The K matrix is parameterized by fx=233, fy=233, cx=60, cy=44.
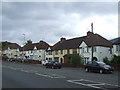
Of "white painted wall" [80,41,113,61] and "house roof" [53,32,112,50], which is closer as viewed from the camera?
"white painted wall" [80,41,113,61]

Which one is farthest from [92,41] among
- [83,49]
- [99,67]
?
[99,67]

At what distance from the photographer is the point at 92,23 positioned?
4894cm

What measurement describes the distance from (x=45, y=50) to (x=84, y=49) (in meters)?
29.5

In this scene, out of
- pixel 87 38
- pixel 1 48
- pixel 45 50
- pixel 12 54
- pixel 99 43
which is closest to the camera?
pixel 99 43

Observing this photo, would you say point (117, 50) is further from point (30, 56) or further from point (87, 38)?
point (30, 56)

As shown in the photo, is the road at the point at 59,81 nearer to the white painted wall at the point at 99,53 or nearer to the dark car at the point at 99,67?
the dark car at the point at 99,67

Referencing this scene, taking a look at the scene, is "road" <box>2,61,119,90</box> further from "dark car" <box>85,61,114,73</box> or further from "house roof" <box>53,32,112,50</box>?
"house roof" <box>53,32,112,50</box>

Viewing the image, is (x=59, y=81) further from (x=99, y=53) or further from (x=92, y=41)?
(x=92, y=41)

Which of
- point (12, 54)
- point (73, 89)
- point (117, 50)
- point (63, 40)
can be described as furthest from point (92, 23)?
point (12, 54)

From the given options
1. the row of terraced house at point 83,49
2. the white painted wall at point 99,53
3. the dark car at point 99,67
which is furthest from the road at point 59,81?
the white painted wall at point 99,53

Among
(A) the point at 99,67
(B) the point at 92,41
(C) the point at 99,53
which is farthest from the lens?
(B) the point at 92,41

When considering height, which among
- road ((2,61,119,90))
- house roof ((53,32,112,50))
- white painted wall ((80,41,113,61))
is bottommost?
road ((2,61,119,90))

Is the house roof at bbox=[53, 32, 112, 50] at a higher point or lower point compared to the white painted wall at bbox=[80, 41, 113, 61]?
higher

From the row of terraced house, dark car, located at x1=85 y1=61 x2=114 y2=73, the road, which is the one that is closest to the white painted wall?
the row of terraced house
